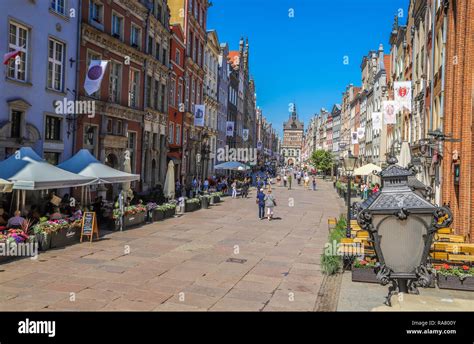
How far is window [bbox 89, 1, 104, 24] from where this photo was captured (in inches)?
889

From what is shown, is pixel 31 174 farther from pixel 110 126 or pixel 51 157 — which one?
pixel 110 126

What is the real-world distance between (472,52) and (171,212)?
1494 cm

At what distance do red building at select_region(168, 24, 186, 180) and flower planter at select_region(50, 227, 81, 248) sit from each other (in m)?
21.5

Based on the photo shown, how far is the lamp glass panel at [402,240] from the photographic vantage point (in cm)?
435

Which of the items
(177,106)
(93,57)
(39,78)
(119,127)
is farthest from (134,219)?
(177,106)

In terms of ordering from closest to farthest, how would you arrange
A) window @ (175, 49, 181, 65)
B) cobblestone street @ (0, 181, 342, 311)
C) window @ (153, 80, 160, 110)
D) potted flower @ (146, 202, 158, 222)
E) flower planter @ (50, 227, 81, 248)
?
cobblestone street @ (0, 181, 342, 311) < flower planter @ (50, 227, 81, 248) < potted flower @ (146, 202, 158, 222) < window @ (153, 80, 160, 110) < window @ (175, 49, 181, 65)

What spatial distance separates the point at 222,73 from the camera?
194 ft

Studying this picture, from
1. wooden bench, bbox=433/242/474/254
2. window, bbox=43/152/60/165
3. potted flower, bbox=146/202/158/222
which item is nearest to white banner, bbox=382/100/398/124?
potted flower, bbox=146/202/158/222

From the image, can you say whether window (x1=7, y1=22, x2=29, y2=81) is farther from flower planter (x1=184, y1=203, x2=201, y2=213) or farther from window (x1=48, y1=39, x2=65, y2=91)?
flower planter (x1=184, y1=203, x2=201, y2=213)

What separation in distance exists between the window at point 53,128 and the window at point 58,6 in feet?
16.1

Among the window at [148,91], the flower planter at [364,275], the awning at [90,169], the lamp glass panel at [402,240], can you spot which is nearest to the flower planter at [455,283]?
the flower planter at [364,275]

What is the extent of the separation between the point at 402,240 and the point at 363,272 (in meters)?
6.04
